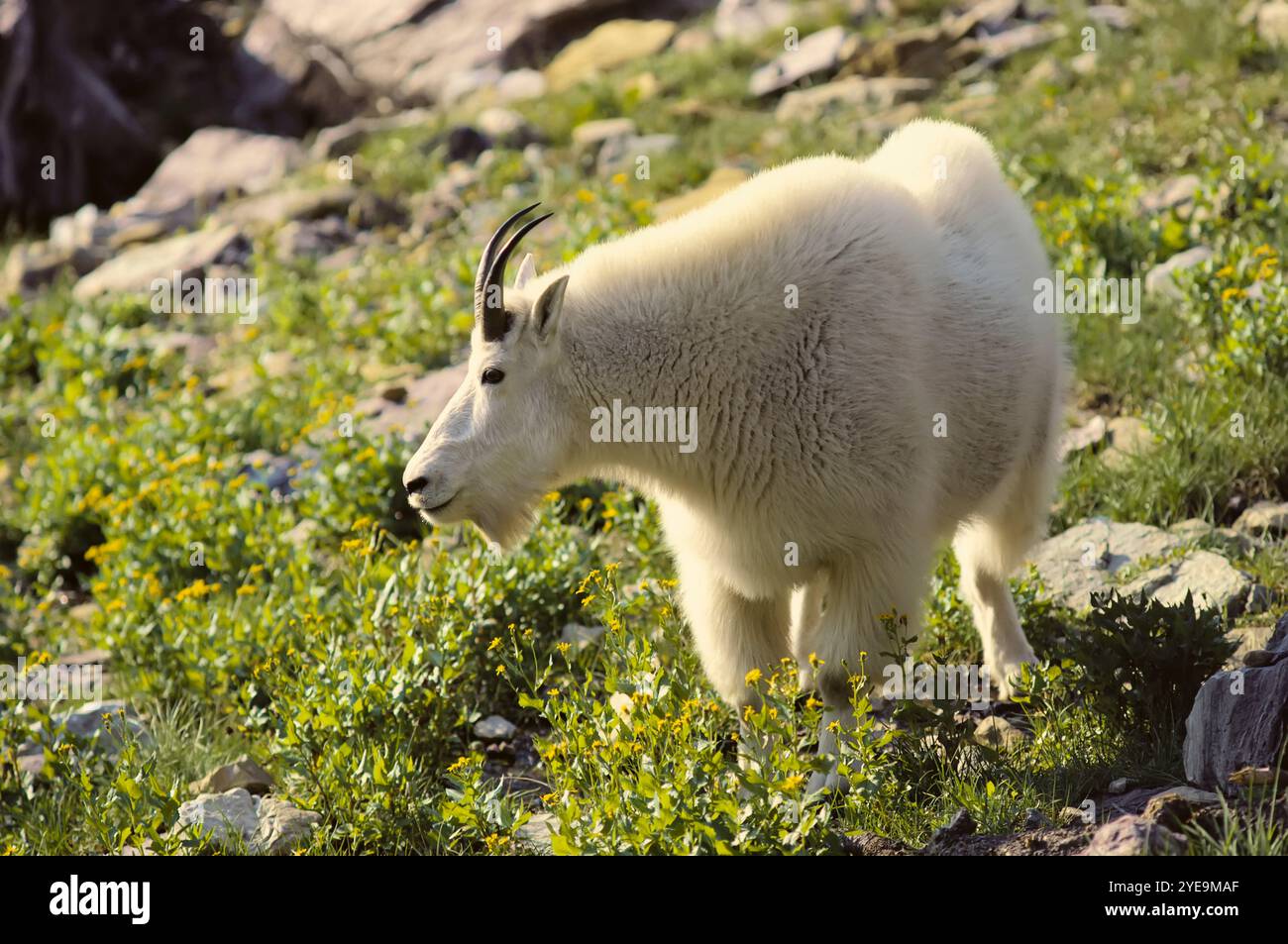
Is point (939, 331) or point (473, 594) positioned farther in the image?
point (473, 594)

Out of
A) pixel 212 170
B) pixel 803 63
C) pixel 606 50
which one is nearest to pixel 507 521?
pixel 803 63

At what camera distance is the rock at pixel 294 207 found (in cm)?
1306

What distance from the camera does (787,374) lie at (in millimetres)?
4562

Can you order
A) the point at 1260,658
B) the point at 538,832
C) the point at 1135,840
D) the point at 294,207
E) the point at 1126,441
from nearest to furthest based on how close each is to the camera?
the point at 1135,840, the point at 1260,658, the point at 538,832, the point at 1126,441, the point at 294,207

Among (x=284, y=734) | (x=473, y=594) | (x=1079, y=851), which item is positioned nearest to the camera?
(x=1079, y=851)

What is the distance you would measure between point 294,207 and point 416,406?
5662 millimetres

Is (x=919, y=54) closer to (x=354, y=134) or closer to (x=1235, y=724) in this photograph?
(x=354, y=134)

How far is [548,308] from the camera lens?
180 inches

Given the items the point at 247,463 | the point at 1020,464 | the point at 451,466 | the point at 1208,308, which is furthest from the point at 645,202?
the point at 451,466

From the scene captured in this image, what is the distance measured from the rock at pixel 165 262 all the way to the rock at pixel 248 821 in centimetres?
837

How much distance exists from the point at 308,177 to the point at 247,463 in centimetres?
686

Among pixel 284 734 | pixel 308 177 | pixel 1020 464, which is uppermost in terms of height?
pixel 308 177

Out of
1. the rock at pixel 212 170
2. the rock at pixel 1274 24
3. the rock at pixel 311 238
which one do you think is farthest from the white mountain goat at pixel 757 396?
the rock at pixel 212 170

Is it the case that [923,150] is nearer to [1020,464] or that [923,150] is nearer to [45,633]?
[1020,464]
